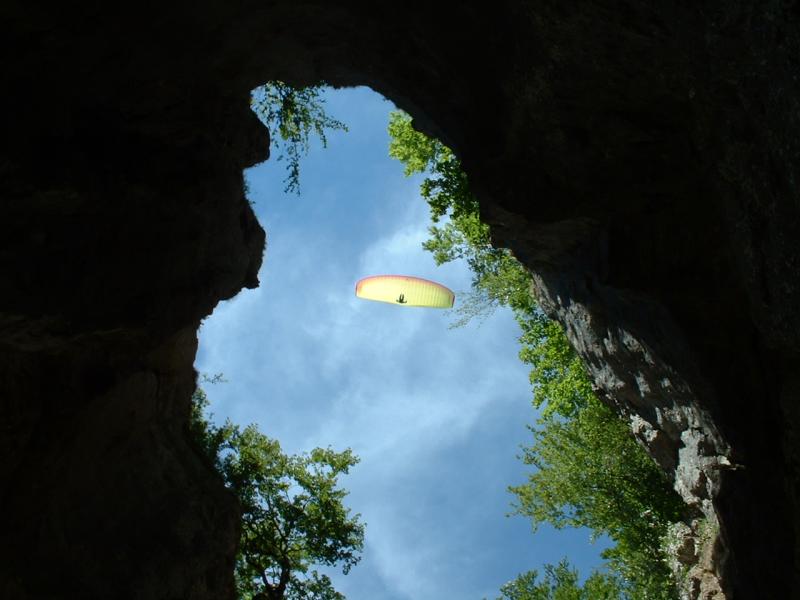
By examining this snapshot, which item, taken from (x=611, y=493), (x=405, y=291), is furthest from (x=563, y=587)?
(x=405, y=291)

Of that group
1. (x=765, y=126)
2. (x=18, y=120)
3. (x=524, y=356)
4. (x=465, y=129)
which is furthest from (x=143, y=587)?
(x=524, y=356)

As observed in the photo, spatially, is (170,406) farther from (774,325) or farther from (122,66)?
(774,325)

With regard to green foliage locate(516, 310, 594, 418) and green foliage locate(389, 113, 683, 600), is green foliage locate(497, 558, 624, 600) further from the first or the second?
green foliage locate(516, 310, 594, 418)

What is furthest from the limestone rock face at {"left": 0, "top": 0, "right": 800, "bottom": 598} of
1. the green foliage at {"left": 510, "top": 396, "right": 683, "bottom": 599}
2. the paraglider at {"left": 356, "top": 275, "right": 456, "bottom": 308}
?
the green foliage at {"left": 510, "top": 396, "right": 683, "bottom": 599}

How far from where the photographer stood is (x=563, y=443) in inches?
1049

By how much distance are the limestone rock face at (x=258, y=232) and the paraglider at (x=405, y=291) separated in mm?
2975

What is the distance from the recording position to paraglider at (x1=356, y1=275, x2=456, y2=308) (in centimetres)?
1595

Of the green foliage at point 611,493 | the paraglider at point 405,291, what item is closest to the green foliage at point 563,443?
the green foliage at point 611,493

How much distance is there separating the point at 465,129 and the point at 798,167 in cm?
753

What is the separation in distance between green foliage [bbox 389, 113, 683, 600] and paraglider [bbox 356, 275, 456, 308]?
8.01 m

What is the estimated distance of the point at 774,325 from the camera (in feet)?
19.8

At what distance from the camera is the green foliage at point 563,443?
77.2 feet

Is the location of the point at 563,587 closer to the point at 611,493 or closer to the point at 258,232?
the point at 611,493

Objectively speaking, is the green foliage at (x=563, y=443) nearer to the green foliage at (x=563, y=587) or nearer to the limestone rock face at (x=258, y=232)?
the green foliage at (x=563, y=587)
